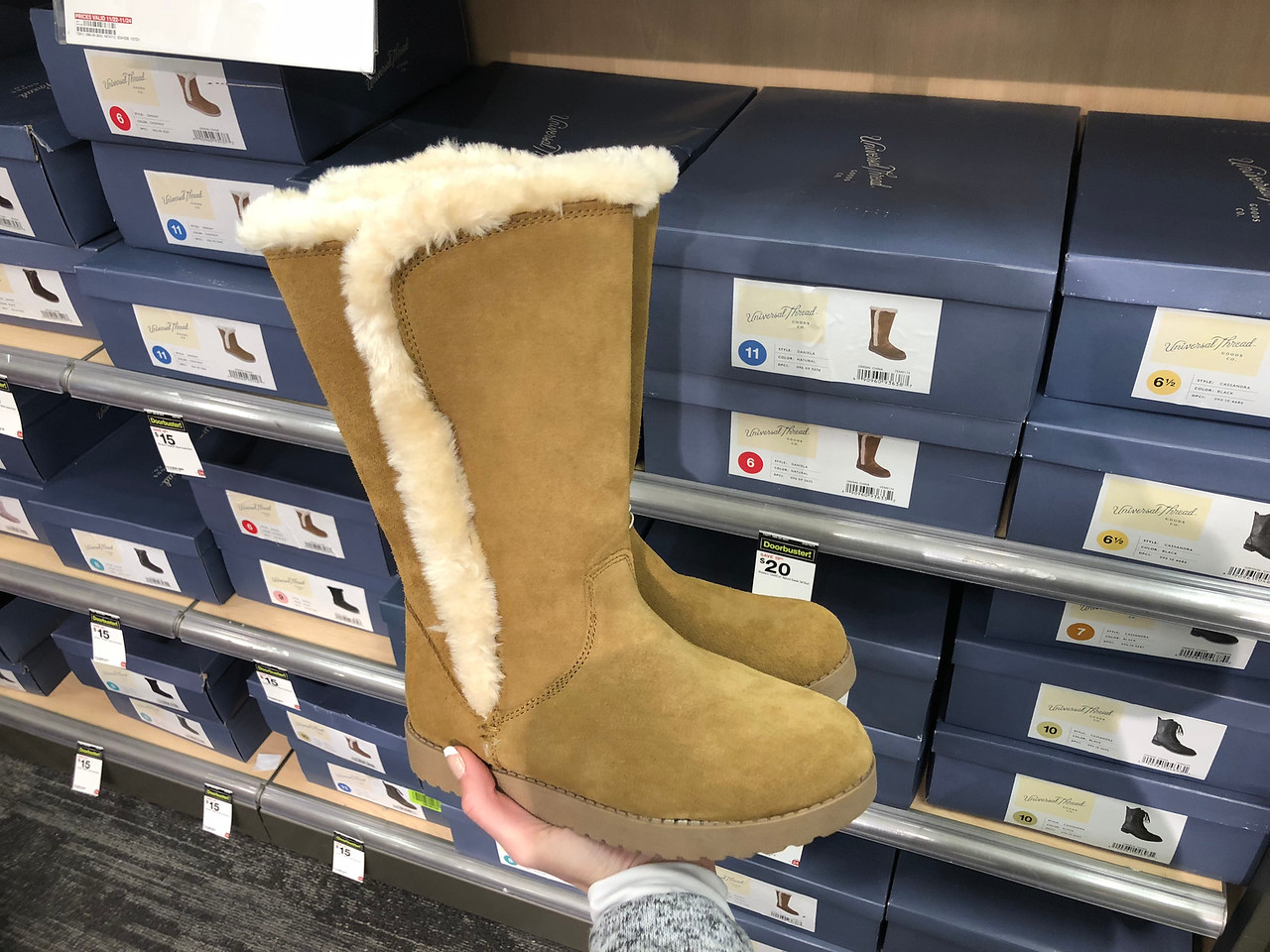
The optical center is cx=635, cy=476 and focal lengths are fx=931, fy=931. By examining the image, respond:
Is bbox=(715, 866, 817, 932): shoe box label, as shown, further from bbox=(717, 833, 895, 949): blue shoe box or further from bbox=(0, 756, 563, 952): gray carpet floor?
bbox=(0, 756, 563, 952): gray carpet floor

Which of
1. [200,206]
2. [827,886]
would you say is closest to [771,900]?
[827,886]

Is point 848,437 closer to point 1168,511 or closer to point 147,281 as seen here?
point 1168,511

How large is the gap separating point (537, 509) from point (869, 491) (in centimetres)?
36

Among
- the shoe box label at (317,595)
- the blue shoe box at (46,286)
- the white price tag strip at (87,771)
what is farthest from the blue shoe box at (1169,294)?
the white price tag strip at (87,771)

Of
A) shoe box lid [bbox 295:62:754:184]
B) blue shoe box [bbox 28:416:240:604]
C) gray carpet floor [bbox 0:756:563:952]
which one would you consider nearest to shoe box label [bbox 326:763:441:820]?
gray carpet floor [bbox 0:756:563:952]

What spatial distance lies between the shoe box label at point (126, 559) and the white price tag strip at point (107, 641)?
0.26 feet

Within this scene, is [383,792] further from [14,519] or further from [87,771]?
[14,519]

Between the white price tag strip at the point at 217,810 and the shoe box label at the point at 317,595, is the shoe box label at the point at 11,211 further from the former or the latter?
the white price tag strip at the point at 217,810

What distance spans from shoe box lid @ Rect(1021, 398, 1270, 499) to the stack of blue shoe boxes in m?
0.03

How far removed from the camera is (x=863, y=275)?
0.73m

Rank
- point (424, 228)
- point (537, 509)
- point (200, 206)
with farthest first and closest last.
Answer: point (200, 206)
point (537, 509)
point (424, 228)

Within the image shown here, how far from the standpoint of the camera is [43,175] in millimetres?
1051

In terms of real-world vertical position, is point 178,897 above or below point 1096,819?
below

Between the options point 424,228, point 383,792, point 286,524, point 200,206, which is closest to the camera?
point 424,228
